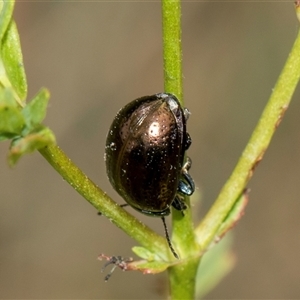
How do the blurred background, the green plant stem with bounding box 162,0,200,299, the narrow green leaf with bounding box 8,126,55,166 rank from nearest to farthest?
1. the narrow green leaf with bounding box 8,126,55,166
2. the green plant stem with bounding box 162,0,200,299
3. the blurred background

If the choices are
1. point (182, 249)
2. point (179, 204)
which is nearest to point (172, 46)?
point (179, 204)

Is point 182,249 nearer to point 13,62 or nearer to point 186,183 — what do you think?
point 186,183

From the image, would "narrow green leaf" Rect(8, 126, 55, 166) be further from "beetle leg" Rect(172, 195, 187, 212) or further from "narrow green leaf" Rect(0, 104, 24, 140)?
"beetle leg" Rect(172, 195, 187, 212)

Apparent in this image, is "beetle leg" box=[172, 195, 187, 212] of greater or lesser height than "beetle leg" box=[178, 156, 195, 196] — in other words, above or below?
below

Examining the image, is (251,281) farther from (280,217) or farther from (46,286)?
(46,286)

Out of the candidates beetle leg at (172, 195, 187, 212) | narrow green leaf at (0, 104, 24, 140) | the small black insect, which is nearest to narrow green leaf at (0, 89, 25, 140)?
narrow green leaf at (0, 104, 24, 140)

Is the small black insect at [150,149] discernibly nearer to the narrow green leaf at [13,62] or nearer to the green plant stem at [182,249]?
the green plant stem at [182,249]
